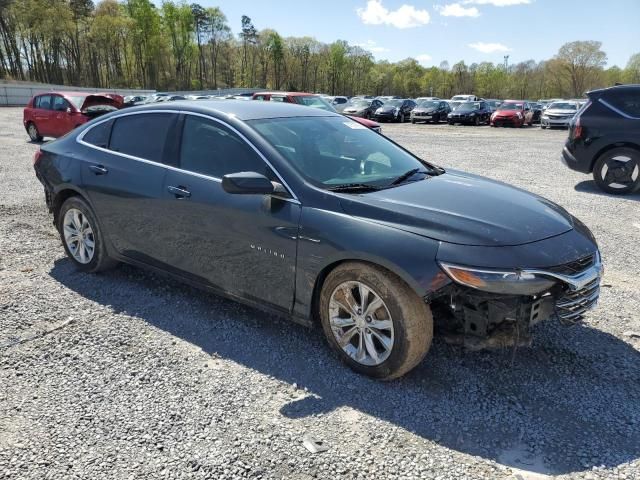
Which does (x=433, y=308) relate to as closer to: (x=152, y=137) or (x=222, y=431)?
(x=222, y=431)

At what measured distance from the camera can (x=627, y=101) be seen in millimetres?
8578

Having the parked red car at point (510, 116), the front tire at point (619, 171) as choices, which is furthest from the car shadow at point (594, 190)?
the parked red car at point (510, 116)

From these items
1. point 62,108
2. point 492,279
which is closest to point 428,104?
point 62,108

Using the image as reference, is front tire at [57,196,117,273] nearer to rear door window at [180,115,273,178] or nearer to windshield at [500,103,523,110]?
rear door window at [180,115,273,178]

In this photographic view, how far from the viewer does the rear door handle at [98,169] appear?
432 centimetres

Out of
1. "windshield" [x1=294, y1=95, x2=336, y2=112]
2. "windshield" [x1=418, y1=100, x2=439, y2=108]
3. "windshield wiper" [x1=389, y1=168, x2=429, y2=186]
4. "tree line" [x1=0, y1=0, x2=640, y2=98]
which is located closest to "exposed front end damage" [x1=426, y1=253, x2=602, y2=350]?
"windshield wiper" [x1=389, y1=168, x2=429, y2=186]

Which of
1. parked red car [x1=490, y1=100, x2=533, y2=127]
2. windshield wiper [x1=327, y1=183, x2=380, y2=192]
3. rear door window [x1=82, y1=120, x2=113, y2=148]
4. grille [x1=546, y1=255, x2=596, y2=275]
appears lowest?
parked red car [x1=490, y1=100, x2=533, y2=127]

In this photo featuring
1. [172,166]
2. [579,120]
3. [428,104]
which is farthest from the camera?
[428,104]

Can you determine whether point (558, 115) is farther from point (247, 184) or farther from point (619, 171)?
point (247, 184)

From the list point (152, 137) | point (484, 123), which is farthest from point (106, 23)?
point (152, 137)

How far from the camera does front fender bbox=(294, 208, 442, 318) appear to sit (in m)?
2.74

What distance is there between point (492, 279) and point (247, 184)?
61.9 inches

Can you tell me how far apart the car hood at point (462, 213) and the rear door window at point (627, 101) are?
21.4ft

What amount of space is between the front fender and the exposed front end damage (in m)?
0.16
